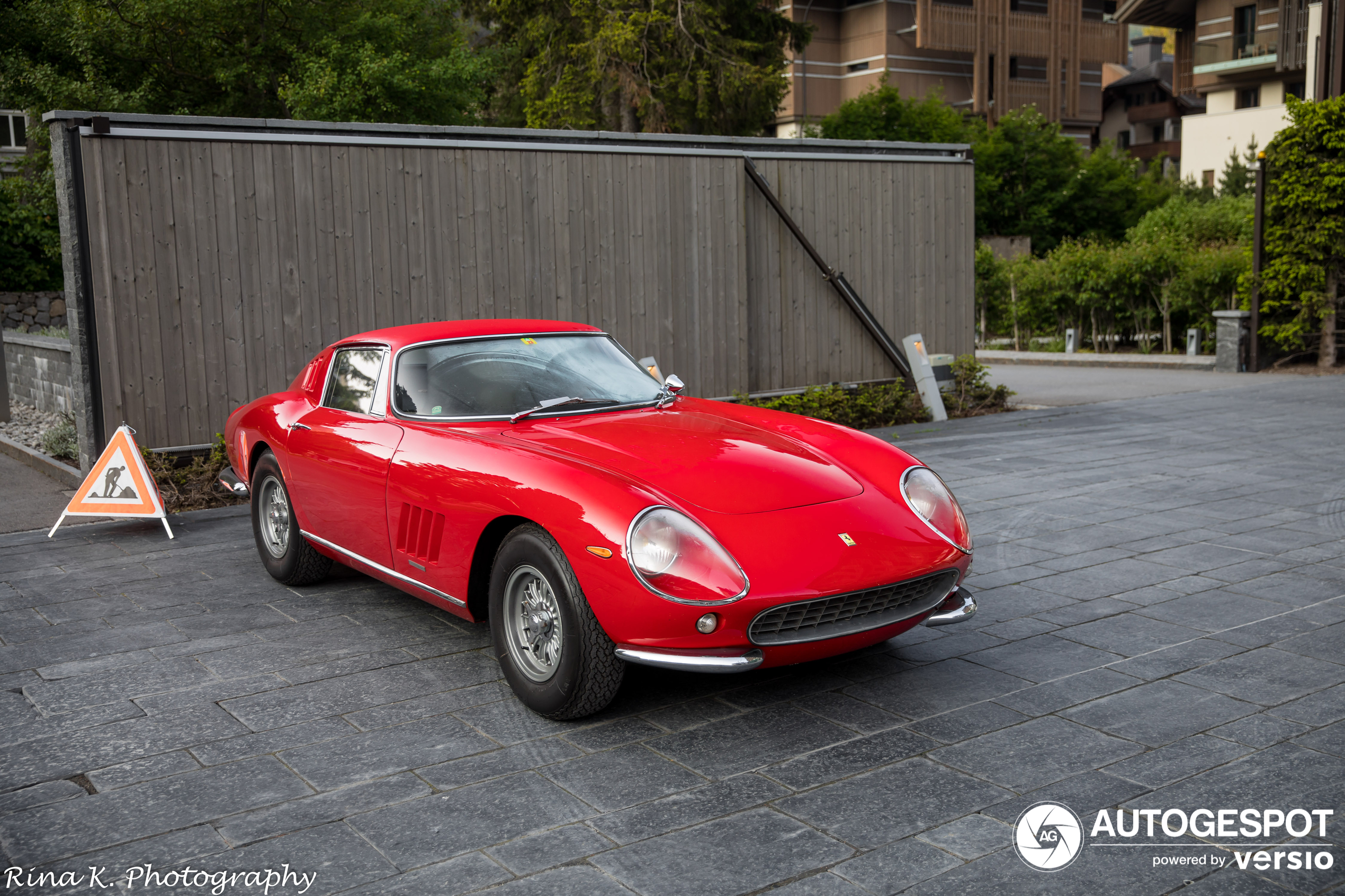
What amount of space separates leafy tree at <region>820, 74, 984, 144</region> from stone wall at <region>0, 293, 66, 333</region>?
24281 mm

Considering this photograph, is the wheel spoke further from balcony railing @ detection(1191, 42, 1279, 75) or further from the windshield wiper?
balcony railing @ detection(1191, 42, 1279, 75)

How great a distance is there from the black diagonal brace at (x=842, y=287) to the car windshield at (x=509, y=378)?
21.8 ft

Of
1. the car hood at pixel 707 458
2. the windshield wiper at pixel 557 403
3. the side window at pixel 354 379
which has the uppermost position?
the side window at pixel 354 379

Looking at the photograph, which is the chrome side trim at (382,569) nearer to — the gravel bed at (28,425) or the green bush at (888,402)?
the green bush at (888,402)

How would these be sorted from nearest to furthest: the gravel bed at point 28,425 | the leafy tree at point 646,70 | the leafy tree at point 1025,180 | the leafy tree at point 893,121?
the gravel bed at point 28,425 → the leafy tree at point 646,70 → the leafy tree at point 893,121 → the leafy tree at point 1025,180

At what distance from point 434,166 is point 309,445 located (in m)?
4.87

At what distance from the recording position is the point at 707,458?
165 inches

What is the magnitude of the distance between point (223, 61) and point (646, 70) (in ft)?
31.4

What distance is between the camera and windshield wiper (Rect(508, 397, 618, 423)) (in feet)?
15.5

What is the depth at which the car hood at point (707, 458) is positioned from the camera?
394cm

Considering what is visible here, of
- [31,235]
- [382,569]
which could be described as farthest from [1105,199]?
[382,569]

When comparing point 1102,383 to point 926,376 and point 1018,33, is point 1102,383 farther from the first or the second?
point 1018,33

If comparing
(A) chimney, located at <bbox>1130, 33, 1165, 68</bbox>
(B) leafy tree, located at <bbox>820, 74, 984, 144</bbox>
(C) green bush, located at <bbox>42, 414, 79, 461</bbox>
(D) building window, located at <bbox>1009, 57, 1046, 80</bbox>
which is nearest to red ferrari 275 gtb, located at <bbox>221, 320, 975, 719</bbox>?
(C) green bush, located at <bbox>42, 414, 79, 461</bbox>

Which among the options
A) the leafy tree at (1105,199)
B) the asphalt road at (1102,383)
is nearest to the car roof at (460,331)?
the asphalt road at (1102,383)
